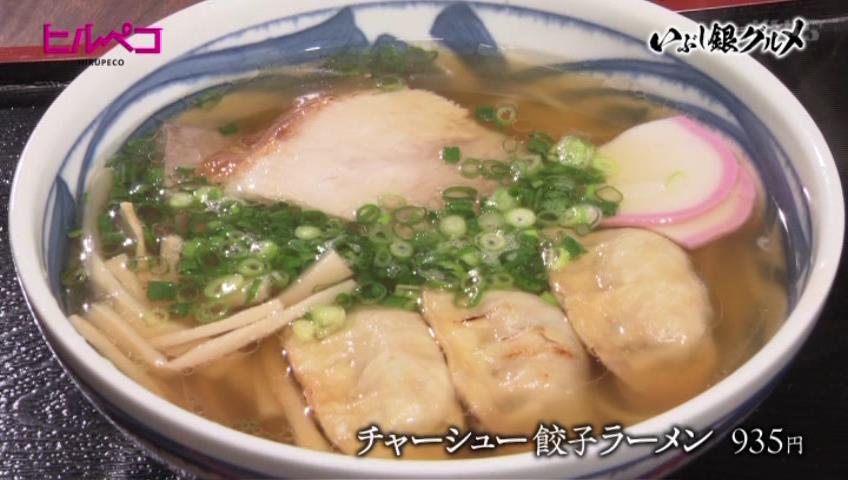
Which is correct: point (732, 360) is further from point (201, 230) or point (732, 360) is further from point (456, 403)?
point (201, 230)

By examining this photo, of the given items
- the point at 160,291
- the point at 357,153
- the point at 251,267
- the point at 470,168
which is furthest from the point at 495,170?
the point at 160,291

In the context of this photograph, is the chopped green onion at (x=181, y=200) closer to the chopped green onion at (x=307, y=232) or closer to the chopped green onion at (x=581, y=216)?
the chopped green onion at (x=307, y=232)

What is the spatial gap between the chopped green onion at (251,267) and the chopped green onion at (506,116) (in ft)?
1.99

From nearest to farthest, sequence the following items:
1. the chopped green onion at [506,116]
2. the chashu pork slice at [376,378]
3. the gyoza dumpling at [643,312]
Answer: the chashu pork slice at [376,378], the gyoza dumpling at [643,312], the chopped green onion at [506,116]

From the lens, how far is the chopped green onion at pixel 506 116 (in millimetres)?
1776

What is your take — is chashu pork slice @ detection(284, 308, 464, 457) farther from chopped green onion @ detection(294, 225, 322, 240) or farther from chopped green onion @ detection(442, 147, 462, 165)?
chopped green onion @ detection(442, 147, 462, 165)

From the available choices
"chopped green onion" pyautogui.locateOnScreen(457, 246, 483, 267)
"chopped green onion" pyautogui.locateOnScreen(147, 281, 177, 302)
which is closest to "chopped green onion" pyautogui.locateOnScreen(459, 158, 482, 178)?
"chopped green onion" pyautogui.locateOnScreen(457, 246, 483, 267)

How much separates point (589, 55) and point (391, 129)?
1.42 feet

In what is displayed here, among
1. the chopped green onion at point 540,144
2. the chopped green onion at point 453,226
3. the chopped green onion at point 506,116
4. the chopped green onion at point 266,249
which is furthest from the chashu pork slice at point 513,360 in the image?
the chopped green onion at point 506,116

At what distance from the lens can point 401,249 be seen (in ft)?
4.70

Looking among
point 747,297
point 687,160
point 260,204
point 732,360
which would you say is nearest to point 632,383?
point 732,360

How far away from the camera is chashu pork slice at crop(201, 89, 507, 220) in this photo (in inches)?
61.7

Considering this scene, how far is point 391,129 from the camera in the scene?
171 cm

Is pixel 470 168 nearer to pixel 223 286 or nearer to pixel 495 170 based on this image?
pixel 495 170
